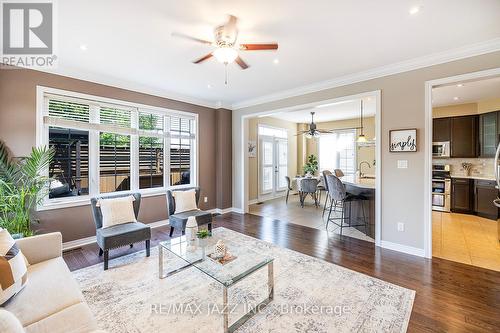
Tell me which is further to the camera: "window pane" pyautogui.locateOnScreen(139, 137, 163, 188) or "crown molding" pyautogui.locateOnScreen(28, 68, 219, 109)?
"window pane" pyautogui.locateOnScreen(139, 137, 163, 188)

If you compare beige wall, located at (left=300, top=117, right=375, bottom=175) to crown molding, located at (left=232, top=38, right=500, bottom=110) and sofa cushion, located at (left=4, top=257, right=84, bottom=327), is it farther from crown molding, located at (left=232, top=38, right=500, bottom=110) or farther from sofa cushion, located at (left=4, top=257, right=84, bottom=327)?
sofa cushion, located at (left=4, top=257, right=84, bottom=327)

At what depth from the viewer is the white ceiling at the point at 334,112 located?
6078 millimetres

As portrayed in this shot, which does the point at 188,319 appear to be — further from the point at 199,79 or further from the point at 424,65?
the point at 424,65

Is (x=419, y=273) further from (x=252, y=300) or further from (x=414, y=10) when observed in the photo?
(x=414, y=10)

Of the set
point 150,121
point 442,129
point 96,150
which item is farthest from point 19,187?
point 442,129

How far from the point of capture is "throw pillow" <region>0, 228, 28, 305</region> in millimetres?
1481

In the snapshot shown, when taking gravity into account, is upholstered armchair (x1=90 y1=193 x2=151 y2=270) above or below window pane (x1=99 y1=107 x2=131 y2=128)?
below

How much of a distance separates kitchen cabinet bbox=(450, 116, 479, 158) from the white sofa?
773cm

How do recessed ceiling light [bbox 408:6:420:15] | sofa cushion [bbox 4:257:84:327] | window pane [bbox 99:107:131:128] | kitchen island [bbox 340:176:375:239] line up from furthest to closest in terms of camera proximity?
window pane [bbox 99:107:131:128], kitchen island [bbox 340:176:375:239], recessed ceiling light [bbox 408:6:420:15], sofa cushion [bbox 4:257:84:327]

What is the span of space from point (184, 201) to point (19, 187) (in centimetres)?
220

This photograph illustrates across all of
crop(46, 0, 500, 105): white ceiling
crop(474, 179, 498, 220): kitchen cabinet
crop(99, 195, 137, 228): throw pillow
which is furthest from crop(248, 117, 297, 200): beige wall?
crop(474, 179, 498, 220): kitchen cabinet

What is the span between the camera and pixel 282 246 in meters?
3.60

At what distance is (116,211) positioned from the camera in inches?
129

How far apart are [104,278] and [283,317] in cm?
211
